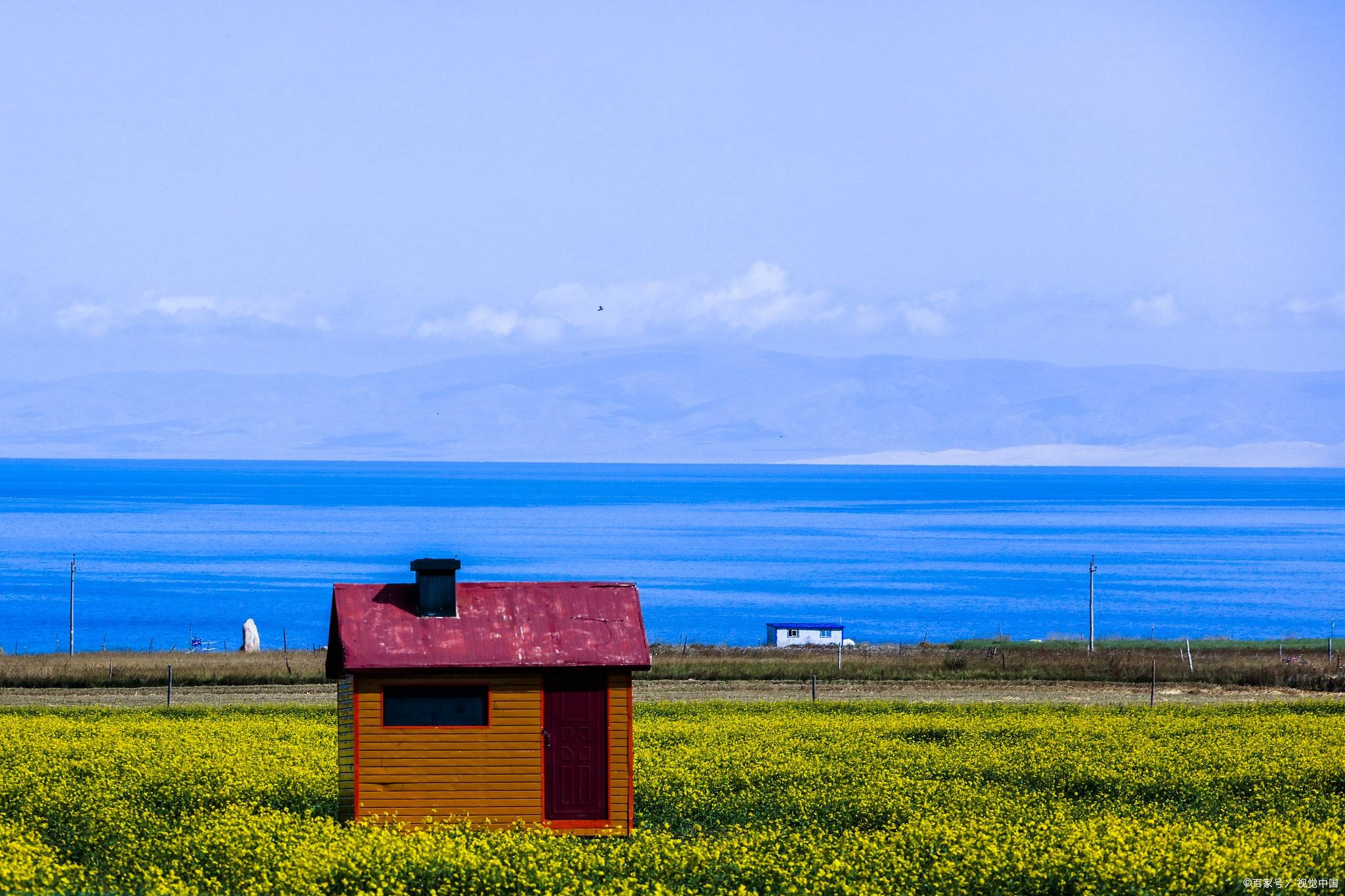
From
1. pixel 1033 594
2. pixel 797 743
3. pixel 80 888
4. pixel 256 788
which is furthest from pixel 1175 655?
pixel 1033 594

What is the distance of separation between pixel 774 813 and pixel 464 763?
636cm

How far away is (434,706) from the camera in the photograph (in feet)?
83.3

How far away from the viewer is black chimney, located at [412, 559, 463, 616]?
25.6 meters

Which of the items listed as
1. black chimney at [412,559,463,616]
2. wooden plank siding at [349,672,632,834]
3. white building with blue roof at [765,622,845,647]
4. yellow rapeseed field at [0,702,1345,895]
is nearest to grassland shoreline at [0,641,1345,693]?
yellow rapeseed field at [0,702,1345,895]

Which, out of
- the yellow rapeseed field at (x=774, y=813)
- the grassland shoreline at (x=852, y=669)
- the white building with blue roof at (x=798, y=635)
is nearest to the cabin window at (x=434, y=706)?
the yellow rapeseed field at (x=774, y=813)

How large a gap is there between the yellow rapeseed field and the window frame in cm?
162

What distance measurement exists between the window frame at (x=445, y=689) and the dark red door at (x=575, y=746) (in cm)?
91

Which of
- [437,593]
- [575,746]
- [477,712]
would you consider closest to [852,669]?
[575,746]

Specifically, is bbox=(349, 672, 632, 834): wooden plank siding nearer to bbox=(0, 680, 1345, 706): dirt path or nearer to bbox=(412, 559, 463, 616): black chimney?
bbox=(412, 559, 463, 616): black chimney

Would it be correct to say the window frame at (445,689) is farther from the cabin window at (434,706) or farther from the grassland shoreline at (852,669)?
the grassland shoreline at (852,669)

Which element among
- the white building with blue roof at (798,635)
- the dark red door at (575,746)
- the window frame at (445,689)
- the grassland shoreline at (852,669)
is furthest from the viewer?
the white building with blue roof at (798,635)

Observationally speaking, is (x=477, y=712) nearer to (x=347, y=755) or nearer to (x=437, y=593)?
(x=437, y=593)

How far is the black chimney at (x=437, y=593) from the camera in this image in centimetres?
2562

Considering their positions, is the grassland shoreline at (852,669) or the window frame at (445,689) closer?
the window frame at (445,689)
